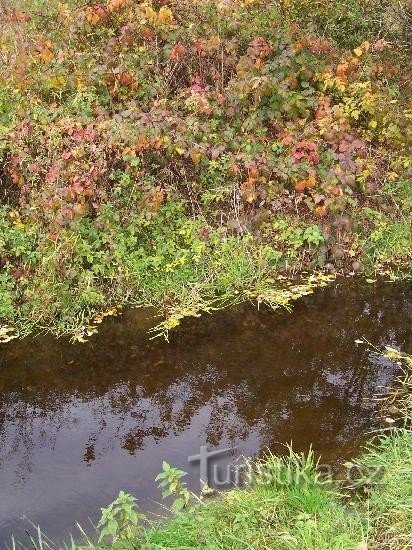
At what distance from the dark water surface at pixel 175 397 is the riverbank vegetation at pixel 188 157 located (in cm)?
48

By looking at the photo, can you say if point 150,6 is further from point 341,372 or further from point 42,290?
point 341,372

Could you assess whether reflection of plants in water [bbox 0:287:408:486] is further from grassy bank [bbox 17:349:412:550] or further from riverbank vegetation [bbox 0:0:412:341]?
grassy bank [bbox 17:349:412:550]

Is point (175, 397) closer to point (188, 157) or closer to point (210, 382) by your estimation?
point (210, 382)

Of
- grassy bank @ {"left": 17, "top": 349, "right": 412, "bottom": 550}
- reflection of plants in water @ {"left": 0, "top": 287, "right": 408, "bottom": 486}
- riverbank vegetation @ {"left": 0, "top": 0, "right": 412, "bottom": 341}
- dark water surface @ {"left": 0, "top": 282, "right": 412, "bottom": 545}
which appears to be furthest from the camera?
riverbank vegetation @ {"left": 0, "top": 0, "right": 412, "bottom": 341}

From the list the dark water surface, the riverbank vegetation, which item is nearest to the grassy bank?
the dark water surface

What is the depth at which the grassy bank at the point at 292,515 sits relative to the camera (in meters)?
3.20

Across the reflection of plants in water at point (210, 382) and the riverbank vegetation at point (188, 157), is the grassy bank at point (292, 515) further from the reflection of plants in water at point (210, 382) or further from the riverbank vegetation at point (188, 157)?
the riverbank vegetation at point (188, 157)

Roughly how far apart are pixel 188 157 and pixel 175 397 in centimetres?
351

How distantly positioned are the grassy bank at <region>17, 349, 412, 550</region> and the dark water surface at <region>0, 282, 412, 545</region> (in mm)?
479

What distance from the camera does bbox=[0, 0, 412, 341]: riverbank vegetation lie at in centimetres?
678

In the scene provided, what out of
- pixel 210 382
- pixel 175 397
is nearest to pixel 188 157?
pixel 210 382

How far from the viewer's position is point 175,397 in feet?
17.2

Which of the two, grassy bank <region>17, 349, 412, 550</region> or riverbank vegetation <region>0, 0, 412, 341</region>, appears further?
riverbank vegetation <region>0, 0, 412, 341</region>

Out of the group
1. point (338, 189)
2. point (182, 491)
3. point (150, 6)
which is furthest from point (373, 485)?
point (150, 6)
